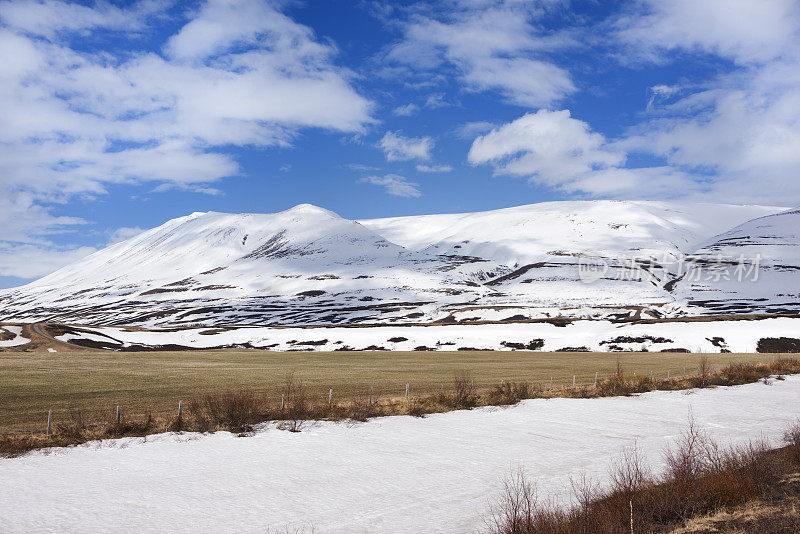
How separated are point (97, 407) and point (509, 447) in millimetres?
21025

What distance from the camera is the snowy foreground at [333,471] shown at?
12781mm

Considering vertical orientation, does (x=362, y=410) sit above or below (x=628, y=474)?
below

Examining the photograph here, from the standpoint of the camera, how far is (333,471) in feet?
55.6

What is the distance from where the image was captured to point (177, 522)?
41.1 feet

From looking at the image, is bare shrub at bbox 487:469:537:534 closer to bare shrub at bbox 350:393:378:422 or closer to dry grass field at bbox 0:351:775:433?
bare shrub at bbox 350:393:378:422

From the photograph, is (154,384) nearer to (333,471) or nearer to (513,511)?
(333,471)

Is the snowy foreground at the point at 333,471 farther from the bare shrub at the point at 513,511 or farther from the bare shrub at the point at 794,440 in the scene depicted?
the bare shrub at the point at 794,440

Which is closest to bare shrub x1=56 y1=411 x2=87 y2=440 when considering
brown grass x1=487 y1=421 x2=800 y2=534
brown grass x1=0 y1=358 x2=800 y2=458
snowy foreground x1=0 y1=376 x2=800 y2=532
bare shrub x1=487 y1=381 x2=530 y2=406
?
brown grass x1=0 y1=358 x2=800 y2=458

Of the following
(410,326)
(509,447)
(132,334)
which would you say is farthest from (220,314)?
(509,447)

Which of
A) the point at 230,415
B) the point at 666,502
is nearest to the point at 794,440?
the point at 666,502

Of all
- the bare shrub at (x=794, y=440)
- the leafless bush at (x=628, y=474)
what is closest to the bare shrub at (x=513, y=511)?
the leafless bush at (x=628, y=474)

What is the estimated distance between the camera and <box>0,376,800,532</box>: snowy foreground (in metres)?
12.8

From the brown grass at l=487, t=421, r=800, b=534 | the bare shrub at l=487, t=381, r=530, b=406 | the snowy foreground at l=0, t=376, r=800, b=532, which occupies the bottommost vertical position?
the snowy foreground at l=0, t=376, r=800, b=532

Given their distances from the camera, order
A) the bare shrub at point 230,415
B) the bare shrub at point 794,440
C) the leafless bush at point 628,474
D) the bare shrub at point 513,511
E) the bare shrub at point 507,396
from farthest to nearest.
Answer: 1. the bare shrub at point 507,396
2. the bare shrub at point 230,415
3. the bare shrub at point 794,440
4. the leafless bush at point 628,474
5. the bare shrub at point 513,511
